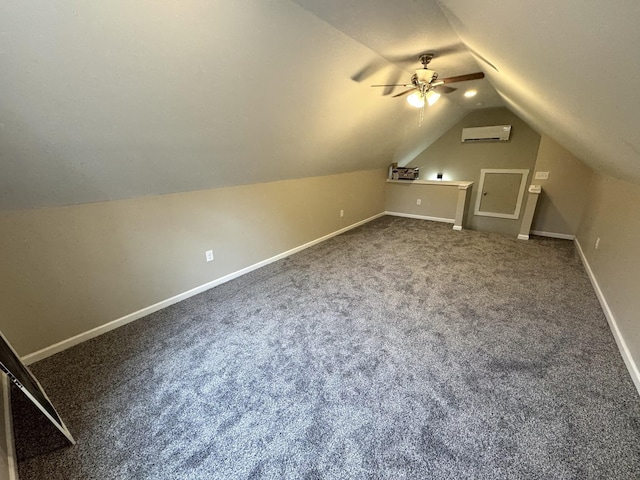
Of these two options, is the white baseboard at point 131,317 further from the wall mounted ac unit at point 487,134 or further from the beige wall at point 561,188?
the wall mounted ac unit at point 487,134

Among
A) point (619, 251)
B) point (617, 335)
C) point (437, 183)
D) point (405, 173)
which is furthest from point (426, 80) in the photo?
point (405, 173)

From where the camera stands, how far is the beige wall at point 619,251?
1.79 m

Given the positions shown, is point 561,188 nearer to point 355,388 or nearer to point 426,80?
point 426,80

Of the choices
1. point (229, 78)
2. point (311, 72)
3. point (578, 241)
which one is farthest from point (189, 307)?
point (578, 241)

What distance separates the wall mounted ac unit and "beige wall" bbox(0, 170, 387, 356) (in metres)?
3.82

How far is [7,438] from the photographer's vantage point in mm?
1276

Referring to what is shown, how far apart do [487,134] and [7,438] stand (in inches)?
256

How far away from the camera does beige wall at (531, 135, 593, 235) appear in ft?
12.6

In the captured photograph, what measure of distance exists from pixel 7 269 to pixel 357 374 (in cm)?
231

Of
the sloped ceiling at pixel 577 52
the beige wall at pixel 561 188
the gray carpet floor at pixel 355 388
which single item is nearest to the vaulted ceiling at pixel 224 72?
the sloped ceiling at pixel 577 52

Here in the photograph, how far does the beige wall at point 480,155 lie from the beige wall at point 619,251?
Result: 185 centimetres

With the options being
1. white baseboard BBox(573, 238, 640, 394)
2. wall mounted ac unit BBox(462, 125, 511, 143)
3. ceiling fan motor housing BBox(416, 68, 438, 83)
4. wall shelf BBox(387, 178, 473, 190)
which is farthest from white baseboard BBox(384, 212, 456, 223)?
ceiling fan motor housing BBox(416, 68, 438, 83)

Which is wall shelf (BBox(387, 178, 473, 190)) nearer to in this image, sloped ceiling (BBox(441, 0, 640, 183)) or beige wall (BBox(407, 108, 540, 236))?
beige wall (BBox(407, 108, 540, 236))

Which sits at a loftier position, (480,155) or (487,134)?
(487,134)
